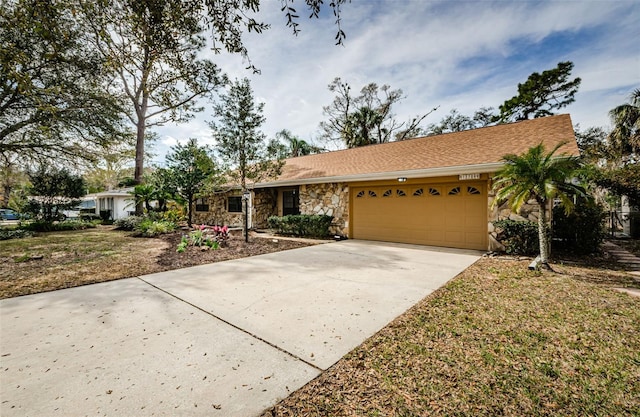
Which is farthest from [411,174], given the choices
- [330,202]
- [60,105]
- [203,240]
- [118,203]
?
[118,203]

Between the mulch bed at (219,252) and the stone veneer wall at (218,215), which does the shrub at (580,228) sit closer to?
the mulch bed at (219,252)

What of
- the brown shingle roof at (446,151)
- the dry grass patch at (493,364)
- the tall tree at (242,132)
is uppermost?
the tall tree at (242,132)

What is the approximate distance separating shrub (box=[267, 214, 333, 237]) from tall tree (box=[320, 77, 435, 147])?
15.1m

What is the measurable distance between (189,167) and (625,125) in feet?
82.5

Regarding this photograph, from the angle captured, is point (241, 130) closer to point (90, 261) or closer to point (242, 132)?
point (242, 132)

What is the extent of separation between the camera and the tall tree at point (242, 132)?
1171 cm

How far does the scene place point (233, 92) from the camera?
11656 mm

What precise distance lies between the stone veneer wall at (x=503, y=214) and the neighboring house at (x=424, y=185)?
2 centimetres

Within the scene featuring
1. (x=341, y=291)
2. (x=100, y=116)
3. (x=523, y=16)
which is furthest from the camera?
(x=100, y=116)

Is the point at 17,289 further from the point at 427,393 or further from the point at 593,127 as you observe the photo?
the point at 593,127

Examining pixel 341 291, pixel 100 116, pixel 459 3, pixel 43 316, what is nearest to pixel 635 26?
pixel 459 3

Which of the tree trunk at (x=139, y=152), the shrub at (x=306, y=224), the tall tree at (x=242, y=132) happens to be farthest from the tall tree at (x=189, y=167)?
the tree trunk at (x=139, y=152)

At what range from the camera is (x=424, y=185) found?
912 cm

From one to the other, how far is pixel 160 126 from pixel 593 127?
31.5 m
